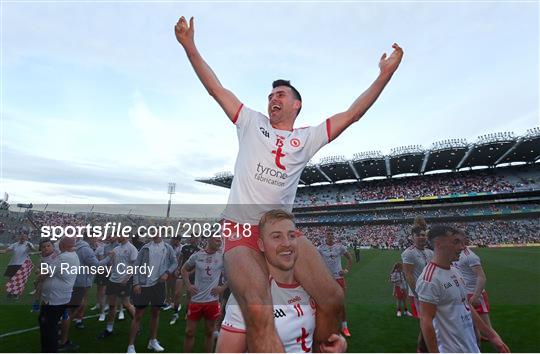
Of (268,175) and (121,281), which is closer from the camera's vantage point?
(268,175)

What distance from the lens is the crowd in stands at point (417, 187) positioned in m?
46.1

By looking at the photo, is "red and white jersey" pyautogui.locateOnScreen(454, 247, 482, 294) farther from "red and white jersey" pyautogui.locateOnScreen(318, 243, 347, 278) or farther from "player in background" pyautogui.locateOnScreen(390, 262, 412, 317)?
"red and white jersey" pyautogui.locateOnScreen(318, 243, 347, 278)

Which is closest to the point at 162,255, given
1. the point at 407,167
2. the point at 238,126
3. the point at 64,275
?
the point at 64,275

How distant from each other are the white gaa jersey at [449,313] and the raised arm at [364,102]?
226 cm

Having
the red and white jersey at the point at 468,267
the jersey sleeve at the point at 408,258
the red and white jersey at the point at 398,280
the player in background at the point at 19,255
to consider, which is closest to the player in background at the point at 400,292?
the red and white jersey at the point at 398,280

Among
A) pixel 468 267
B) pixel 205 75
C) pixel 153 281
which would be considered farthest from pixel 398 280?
pixel 205 75

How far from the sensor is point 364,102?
3.04 meters

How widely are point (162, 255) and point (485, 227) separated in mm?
49947

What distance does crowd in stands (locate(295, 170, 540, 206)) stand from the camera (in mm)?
46094

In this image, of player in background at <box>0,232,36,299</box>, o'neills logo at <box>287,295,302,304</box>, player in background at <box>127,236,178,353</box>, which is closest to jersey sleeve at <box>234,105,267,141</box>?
o'neills logo at <box>287,295,302,304</box>

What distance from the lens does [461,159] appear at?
148 feet

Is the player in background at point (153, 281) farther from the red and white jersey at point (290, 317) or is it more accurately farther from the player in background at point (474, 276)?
the player in background at point (474, 276)

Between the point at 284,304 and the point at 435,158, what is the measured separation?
158 feet

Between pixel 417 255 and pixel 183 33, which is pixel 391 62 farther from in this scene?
pixel 417 255
